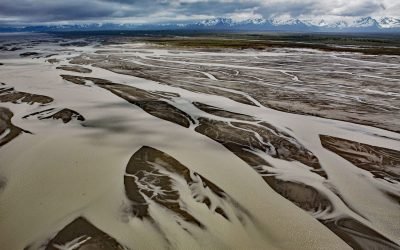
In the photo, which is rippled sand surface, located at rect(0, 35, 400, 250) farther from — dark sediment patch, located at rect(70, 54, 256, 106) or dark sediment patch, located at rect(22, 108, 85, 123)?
dark sediment patch, located at rect(70, 54, 256, 106)

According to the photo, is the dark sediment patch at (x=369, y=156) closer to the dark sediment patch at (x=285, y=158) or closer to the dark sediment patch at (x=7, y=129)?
the dark sediment patch at (x=285, y=158)

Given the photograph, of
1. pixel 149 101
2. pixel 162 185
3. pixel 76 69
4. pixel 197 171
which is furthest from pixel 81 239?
pixel 76 69

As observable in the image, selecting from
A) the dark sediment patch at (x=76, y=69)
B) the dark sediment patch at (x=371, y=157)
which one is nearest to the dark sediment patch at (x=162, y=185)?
the dark sediment patch at (x=371, y=157)

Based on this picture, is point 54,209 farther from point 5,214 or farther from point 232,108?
point 232,108

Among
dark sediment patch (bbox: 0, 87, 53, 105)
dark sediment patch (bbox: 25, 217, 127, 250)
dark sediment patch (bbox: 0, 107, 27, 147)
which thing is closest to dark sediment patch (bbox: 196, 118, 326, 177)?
dark sediment patch (bbox: 25, 217, 127, 250)

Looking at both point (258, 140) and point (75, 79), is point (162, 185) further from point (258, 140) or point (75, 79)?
point (75, 79)

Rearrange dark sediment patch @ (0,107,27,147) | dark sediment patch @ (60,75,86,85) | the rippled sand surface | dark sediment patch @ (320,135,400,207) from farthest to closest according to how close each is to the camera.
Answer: dark sediment patch @ (60,75,86,85), dark sediment patch @ (0,107,27,147), dark sediment patch @ (320,135,400,207), the rippled sand surface
